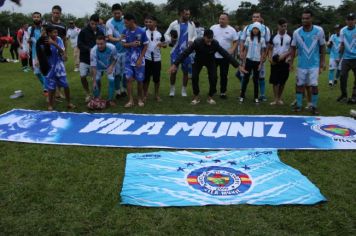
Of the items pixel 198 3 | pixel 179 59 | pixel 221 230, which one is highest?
pixel 198 3

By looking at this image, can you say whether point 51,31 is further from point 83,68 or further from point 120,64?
point 120,64

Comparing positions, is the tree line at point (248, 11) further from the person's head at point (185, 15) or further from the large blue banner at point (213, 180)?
the large blue banner at point (213, 180)

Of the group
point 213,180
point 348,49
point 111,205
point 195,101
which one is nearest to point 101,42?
point 195,101

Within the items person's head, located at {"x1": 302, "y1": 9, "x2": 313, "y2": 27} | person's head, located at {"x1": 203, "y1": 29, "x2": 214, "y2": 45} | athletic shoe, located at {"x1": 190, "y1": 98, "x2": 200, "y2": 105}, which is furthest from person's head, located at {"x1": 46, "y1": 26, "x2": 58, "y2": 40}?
person's head, located at {"x1": 302, "y1": 9, "x2": 313, "y2": 27}

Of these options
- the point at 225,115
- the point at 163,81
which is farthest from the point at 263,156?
the point at 163,81

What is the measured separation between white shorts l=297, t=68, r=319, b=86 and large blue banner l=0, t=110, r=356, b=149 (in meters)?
0.76

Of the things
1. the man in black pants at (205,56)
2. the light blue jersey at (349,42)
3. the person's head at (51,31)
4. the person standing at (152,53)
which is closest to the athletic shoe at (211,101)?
the man in black pants at (205,56)

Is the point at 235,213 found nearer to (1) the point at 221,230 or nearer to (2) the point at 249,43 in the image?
(1) the point at 221,230

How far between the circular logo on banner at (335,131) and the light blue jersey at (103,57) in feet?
14.1

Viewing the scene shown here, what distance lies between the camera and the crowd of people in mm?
7738

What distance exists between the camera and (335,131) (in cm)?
654

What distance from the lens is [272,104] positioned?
8.79m

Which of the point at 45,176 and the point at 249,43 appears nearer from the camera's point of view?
the point at 45,176

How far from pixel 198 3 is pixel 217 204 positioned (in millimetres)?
69280
